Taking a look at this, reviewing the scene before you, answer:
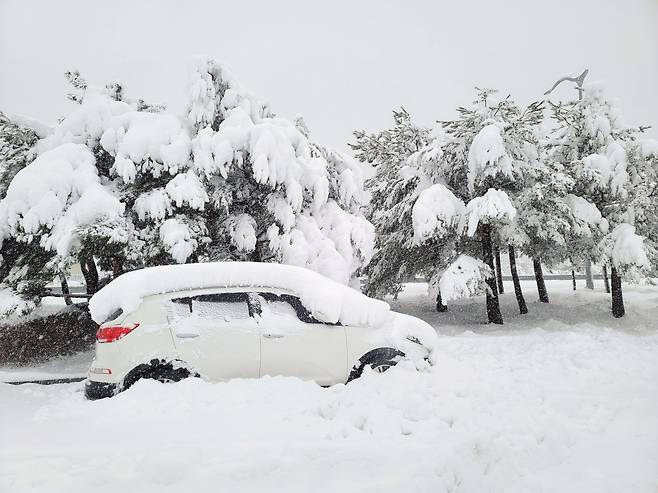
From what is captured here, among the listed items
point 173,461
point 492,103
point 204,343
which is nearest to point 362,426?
point 173,461

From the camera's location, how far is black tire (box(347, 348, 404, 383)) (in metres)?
5.78

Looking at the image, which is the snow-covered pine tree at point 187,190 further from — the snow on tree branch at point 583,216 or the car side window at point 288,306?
the snow on tree branch at point 583,216

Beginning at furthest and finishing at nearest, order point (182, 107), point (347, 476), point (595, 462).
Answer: point (182, 107), point (595, 462), point (347, 476)

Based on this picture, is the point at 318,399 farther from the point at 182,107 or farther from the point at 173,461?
the point at 182,107

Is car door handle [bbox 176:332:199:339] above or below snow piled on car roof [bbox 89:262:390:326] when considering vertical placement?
below

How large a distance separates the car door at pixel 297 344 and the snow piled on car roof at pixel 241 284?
0.16m

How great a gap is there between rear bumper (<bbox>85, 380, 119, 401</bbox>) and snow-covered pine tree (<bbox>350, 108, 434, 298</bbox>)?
10852 millimetres

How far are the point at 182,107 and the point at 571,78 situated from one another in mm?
12198

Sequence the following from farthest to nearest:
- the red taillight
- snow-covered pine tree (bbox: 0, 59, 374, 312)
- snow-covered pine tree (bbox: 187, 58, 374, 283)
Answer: snow-covered pine tree (bbox: 187, 58, 374, 283)
snow-covered pine tree (bbox: 0, 59, 374, 312)
the red taillight

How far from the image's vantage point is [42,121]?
11953 millimetres

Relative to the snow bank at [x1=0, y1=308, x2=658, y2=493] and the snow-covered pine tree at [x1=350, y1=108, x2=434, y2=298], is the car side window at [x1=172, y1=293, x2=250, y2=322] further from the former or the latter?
the snow-covered pine tree at [x1=350, y1=108, x2=434, y2=298]

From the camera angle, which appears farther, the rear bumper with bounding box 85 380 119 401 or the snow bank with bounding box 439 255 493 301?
the snow bank with bounding box 439 255 493 301

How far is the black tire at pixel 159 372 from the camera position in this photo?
5.21 m

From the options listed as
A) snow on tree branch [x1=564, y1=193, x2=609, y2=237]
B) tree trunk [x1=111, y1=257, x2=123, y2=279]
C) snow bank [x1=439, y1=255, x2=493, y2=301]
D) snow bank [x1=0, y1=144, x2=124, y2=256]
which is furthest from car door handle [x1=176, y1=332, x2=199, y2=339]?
snow on tree branch [x1=564, y1=193, x2=609, y2=237]
